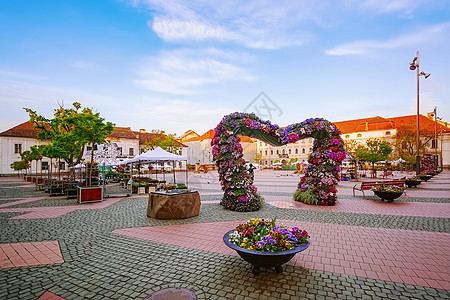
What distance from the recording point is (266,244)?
3.82 m

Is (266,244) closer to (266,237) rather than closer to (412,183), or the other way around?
(266,237)

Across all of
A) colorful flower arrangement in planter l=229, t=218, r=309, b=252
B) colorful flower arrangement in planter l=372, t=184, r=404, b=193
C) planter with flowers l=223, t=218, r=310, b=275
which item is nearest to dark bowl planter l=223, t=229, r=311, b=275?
planter with flowers l=223, t=218, r=310, b=275

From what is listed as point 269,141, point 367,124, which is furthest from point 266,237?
point 367,124

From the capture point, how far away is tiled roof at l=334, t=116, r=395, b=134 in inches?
2598

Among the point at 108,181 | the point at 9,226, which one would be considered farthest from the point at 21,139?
the point at 9,226

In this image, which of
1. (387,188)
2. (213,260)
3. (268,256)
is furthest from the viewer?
(387,188)

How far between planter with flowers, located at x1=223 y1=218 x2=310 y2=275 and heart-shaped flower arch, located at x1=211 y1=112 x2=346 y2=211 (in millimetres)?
5497

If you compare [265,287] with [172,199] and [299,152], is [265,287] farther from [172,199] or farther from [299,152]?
[299,152]

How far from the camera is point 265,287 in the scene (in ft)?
12.3

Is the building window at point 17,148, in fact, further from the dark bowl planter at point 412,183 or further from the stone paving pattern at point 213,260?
the dark bowl planter at point 412,183

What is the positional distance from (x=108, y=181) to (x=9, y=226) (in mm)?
19096

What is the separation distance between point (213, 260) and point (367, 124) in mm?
78718

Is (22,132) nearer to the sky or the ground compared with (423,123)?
nearer to the ground

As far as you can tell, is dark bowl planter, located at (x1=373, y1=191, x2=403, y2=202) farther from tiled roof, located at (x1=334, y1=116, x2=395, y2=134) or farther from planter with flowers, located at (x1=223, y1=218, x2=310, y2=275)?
tiled roof, located at (x1=334, y1=116, x2=395, y2=134)
